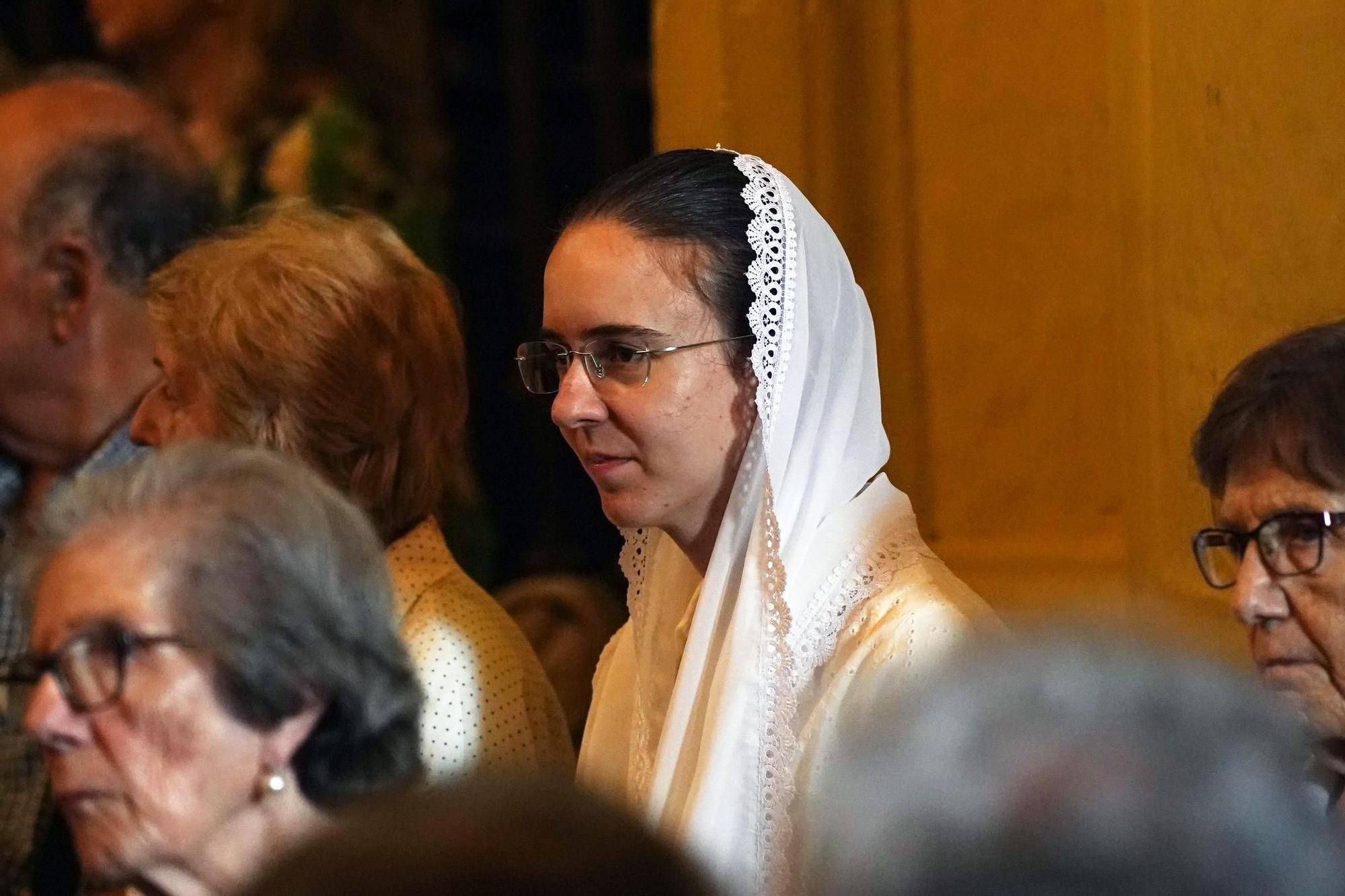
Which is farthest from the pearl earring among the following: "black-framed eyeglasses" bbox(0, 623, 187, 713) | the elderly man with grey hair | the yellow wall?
the elderly man with grey hair

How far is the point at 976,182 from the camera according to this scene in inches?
165

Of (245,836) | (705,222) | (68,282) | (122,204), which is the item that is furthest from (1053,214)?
(245,836)

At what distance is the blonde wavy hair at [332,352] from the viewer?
141 inches

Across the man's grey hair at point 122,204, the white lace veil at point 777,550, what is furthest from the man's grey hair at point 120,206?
the white lace veil at point 777,550

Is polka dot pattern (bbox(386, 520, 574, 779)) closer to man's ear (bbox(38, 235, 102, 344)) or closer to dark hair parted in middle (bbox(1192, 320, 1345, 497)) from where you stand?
man's ear (bbox(38, 235, 102, 344))

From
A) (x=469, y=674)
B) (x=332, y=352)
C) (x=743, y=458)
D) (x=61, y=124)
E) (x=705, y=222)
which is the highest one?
(x=61, y=124)

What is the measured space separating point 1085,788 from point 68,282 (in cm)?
353

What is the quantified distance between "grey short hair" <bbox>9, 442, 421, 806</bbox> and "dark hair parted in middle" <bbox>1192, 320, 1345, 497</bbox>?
105 centimetres

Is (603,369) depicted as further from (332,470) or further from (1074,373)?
(1074,373)

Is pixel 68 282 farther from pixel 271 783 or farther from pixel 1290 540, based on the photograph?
pixel 1290 540

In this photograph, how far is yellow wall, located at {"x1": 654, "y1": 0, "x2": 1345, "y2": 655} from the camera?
3.35 meters

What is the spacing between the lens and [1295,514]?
246 centimetres

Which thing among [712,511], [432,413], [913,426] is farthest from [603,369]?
[913,426]

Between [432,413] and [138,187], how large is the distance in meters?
0.96
